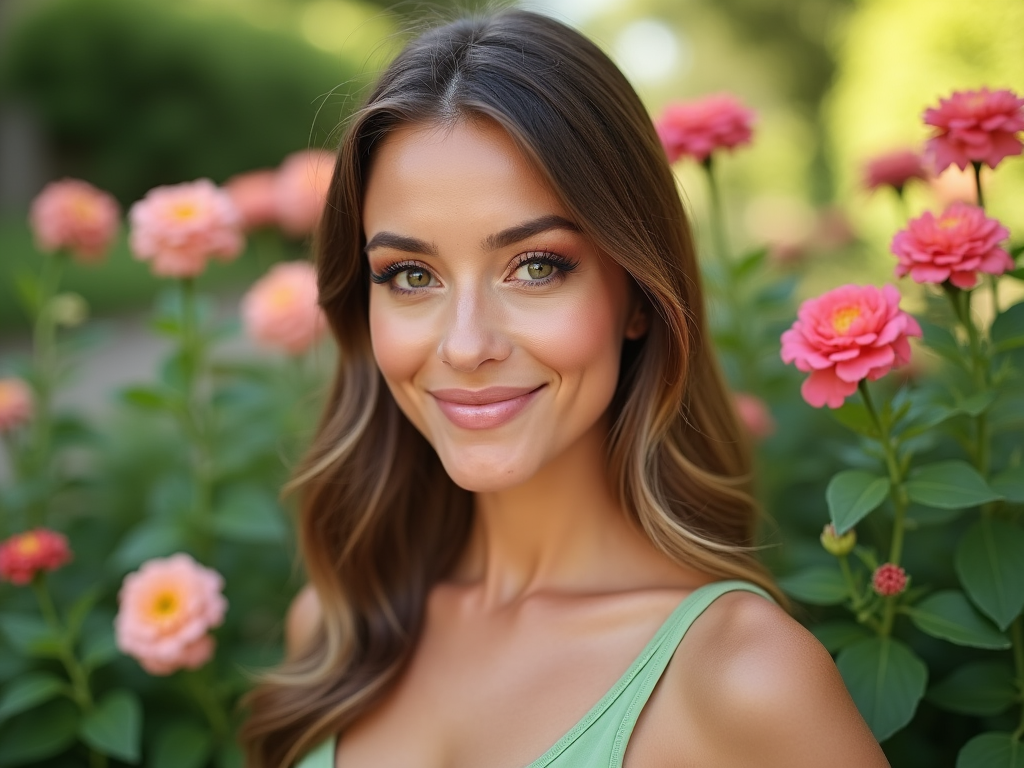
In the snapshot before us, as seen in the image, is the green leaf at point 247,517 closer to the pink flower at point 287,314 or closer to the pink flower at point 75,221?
the pink flower at point 287,314

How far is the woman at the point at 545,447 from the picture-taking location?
1.40m

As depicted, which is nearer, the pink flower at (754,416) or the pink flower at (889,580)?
the pink flower at (889,580)

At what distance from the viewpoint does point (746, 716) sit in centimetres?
127

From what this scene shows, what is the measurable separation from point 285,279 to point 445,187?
1.19 meters

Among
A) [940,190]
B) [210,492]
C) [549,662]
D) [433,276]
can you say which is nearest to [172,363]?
[210,492]

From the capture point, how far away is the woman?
1.40m

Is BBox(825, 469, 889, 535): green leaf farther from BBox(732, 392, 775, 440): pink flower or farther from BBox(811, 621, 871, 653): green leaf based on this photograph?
BBox(732, 392, 775, 440): pink flower

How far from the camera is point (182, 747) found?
202 centimetres

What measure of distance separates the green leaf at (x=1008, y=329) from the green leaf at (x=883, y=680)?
475 millimetres

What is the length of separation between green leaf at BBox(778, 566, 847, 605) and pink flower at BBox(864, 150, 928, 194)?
0.87 metres

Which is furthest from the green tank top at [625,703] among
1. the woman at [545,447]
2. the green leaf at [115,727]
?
the green leaf at [115,727]

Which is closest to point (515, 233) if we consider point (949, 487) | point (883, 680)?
point (949, 487)

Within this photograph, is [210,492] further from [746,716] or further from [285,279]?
[746,716]

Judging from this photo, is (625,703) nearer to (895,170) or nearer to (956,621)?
(956,621)
